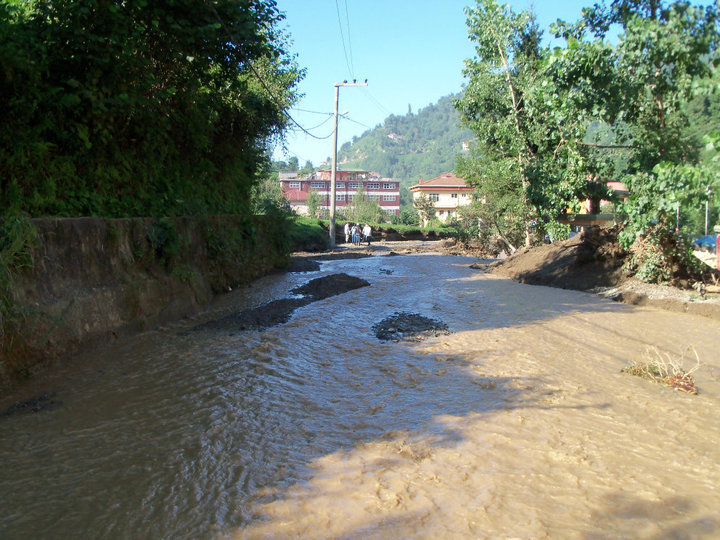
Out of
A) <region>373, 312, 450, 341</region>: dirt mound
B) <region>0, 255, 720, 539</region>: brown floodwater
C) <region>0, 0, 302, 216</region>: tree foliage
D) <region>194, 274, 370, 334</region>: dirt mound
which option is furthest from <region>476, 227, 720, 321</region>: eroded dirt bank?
<region>0, 0, 302, 216</region>: tree foliage

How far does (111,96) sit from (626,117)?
34.5 ft

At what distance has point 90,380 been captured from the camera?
5.94 metres

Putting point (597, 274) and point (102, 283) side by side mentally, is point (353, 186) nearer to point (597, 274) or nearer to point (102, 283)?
point (597, 274)

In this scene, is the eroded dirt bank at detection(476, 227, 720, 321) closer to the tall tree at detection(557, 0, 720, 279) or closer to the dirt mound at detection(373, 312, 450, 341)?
the tall tree at detection(557, 0, 720, 279)

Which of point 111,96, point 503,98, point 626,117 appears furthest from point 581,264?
point 111,96

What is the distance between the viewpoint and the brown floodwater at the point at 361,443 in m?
3.49

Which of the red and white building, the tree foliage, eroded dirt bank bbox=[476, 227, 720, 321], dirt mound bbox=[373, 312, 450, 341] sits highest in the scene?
the red and white building

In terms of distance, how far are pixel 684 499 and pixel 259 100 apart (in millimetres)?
14450

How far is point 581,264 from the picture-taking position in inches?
583

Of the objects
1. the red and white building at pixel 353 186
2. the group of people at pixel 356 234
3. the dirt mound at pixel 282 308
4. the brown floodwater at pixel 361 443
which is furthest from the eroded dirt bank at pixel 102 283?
the red and white building at pixel 353 186

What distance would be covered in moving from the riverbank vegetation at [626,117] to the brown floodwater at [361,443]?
2.94 metres

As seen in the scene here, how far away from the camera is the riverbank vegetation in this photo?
905 cm

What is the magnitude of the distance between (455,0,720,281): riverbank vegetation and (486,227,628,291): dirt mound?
0.68 meters

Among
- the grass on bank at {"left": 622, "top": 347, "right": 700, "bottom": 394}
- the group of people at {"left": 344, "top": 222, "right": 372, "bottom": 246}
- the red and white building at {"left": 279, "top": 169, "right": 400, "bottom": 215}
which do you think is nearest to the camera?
the grass on bank at {"left": 622, "top": 347, "right": 700, "bottom": 394}
